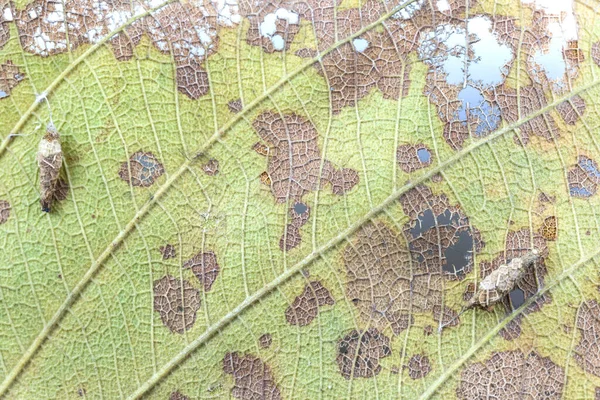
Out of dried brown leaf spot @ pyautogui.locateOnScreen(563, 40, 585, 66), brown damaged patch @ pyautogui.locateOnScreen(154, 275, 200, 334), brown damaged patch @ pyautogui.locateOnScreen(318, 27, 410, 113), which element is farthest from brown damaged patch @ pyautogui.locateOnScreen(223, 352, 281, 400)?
dried brown leaf spot @ pyautogui.locateOnScreen(563, 40, 585, 66)

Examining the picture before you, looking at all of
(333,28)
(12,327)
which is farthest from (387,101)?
(12,327)

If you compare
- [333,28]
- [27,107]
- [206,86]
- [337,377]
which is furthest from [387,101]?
[27,107]

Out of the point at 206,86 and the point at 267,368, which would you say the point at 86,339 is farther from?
the point at 206,86

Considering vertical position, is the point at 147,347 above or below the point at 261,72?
below

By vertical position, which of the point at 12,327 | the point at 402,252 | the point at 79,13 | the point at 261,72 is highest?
the point at 79,13

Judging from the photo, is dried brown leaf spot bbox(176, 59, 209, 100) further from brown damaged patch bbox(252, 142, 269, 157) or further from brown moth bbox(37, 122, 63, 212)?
brown moth bbox(37, 122, 63, 212)
